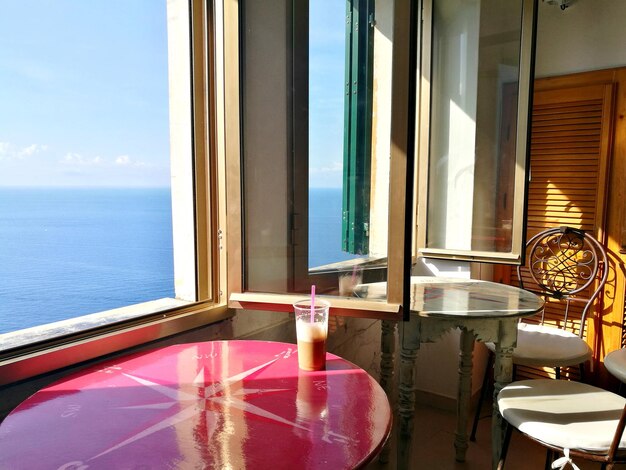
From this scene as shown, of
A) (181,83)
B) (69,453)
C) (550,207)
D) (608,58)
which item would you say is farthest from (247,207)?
(608,58)

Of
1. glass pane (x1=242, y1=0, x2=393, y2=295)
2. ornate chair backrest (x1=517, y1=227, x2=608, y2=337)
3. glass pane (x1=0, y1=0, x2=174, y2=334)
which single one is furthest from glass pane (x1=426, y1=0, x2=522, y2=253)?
glass pane (x1=0, y1=0, x2=174, y2=334)

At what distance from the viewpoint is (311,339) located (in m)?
1.18

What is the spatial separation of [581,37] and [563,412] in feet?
7.41

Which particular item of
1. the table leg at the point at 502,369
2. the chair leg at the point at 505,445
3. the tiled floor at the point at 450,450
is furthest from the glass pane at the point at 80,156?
the tiled floor at the point at 450,450

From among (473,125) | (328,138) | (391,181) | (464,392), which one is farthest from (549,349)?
(328,138)

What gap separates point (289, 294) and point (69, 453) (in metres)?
1.02

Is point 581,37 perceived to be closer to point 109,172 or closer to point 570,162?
point 570,162

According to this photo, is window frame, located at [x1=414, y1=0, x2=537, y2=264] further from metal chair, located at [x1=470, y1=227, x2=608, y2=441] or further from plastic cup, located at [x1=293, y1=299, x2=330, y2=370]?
plastic cup, located at [x1=293, y1=299, x2=330, y2=370]

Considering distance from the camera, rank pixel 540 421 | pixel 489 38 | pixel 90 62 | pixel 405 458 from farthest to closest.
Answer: pixel 489 38 < pixel 405 458 < pixel 540 421 < pixel 90 62

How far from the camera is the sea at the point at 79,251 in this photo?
4.01 ft

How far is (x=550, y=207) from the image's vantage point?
293 cm

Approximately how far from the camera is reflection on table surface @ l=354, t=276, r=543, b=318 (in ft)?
5.52

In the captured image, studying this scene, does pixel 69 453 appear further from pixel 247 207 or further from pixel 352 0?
pixel 352 0

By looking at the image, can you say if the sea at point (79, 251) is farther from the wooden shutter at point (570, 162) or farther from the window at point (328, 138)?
the wooden shutter at point (570, 162)
